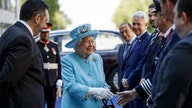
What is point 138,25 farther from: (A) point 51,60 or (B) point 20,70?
(B) point 20,70

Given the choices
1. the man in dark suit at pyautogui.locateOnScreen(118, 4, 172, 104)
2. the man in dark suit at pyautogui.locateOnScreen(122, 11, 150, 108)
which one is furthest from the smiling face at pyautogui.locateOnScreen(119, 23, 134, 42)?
the man in dark suit at pyautogui.locateOnScreen(118, 4, 172, 104)

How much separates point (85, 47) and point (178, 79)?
242 cm

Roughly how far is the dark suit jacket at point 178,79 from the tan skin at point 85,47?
230 cm

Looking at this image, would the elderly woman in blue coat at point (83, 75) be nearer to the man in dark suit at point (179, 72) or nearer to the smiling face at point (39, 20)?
the smiling face at point (39, 20)

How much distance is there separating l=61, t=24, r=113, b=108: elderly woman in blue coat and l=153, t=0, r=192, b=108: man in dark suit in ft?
6.28

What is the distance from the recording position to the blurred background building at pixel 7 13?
78.2 ft

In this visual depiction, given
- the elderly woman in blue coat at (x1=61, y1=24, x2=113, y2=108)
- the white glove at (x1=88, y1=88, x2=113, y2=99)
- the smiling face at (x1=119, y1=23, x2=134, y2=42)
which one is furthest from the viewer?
the smiling face at (x1=119, y1=23, x2=134, y2=42)

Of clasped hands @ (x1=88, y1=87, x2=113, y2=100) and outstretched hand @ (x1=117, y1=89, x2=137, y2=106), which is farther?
clasped hands @ (x1=88, y1=87, x2=113, y2=100)

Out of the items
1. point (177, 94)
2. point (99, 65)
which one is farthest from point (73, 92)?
point (177, 94)

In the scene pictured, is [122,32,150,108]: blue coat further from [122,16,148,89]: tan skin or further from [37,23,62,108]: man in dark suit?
[37,23,62,108]: man in dark suit

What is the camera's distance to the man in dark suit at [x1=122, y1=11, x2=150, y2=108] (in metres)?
5.23

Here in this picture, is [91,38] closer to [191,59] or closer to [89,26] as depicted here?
[89,26]

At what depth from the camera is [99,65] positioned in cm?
484

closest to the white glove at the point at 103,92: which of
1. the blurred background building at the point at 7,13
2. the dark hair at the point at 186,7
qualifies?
the dark hair at the point at 186,7
